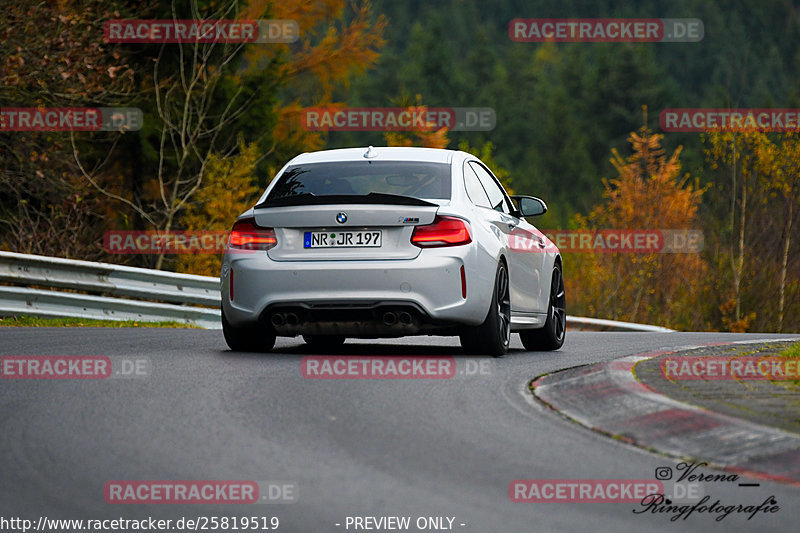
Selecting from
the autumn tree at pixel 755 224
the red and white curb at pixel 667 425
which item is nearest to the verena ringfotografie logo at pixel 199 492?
the red and white curb at pixel 667 425

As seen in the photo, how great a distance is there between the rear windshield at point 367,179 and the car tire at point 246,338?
1.06 metres

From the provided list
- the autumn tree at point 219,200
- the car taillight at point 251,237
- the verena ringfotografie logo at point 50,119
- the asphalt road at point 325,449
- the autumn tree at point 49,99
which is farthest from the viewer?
the autumn tree at point 219,200

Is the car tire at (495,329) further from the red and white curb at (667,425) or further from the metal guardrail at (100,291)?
the metal guardrail at (100,291)

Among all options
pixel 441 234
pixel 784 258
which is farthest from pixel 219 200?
pixel 441 234

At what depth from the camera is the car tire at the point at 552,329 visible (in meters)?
12.1

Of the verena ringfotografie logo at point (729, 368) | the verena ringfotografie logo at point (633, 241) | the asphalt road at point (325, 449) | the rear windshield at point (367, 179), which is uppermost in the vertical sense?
the rear windshield at point (367, 179)

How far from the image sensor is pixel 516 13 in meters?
133

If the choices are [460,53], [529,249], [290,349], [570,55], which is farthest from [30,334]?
[460,53]

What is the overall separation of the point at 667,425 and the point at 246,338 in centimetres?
477

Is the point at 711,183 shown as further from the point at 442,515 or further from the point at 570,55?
the point at 570,55

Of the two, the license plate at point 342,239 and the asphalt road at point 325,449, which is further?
the license plate at point 342,239

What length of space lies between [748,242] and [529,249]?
21.9 metres

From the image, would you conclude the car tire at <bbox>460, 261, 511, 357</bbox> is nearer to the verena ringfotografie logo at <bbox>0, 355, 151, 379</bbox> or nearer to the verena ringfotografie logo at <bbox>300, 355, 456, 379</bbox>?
the verena ringfotografie logo at <bbox>300, 355, 456, 379</bbox>

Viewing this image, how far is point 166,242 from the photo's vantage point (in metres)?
26.2
